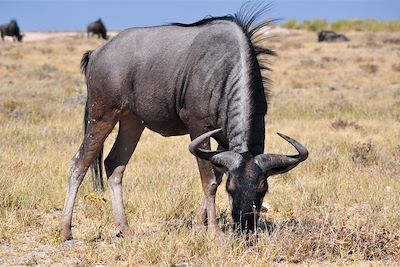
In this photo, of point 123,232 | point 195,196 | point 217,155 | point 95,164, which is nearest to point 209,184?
point 217,155

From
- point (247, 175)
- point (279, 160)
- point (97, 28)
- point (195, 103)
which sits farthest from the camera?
point (97, 28)

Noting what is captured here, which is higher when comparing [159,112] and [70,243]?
[159,112]

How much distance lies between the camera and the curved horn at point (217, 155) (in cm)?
523

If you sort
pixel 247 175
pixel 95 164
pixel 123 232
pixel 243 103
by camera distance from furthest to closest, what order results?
pixel 95 164 → pixel 123 232 → pixel 243 103 → pixel 247 175

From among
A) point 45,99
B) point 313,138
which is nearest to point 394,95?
point 313,138

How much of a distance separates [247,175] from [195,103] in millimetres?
1137

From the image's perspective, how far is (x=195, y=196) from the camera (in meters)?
Result: 7.60

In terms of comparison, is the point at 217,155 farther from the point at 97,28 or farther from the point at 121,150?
the point at 97,28

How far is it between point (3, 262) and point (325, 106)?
11.7 meters

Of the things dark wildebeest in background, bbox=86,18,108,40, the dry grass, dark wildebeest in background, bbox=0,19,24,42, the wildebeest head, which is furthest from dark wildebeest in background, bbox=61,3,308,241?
dark wildebeest in background, bbox=0,19,24,42

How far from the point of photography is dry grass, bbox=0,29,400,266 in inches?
213

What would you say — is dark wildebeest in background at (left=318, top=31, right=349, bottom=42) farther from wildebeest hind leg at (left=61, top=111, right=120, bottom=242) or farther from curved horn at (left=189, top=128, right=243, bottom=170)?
curved horn at (left=189, top=128, right=243, bottom=170)

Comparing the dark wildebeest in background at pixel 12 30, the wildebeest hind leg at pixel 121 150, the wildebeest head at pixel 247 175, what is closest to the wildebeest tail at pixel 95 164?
the wildebeest hind leg at pixel 121 150

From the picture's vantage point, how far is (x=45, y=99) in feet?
56.2
